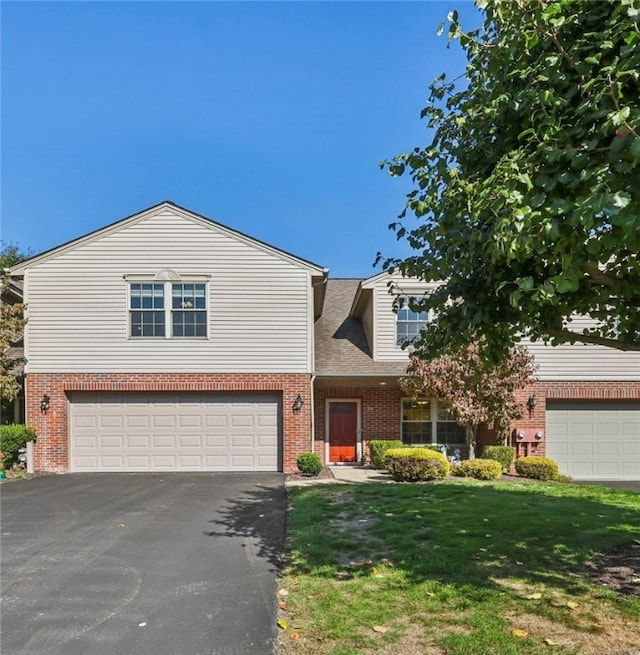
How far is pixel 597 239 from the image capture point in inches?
131

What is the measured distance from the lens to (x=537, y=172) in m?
3.49

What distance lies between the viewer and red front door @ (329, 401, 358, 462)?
16312 mm

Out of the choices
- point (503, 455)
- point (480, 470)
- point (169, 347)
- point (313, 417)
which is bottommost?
point (480, 470)

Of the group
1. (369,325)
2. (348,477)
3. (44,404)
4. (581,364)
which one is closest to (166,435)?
(44,404)

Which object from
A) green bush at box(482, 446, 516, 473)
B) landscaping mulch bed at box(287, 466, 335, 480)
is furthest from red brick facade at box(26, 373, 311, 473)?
green bush at box(482, 446, 516, 473)

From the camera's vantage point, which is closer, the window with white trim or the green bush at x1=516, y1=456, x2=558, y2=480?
the green bush at x1=516, y1=456, x2=558, y2=480

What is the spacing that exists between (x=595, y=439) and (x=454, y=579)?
12412 millimetres

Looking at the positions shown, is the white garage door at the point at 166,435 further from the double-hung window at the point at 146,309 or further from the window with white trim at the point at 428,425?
the window with white trim at the point at 428,425

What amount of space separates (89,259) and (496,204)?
13.7 meters

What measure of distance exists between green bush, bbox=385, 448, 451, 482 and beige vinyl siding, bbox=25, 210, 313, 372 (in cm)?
372

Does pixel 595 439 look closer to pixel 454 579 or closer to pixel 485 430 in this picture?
pixel 485 430

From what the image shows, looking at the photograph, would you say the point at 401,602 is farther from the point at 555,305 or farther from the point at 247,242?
the point at 247,242

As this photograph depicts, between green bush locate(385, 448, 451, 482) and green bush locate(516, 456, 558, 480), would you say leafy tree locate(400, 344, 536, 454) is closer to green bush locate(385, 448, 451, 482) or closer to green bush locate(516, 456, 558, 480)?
green bush locate(385, 448, 451, 482)

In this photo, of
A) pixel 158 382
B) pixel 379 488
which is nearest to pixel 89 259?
pixel 158 382
